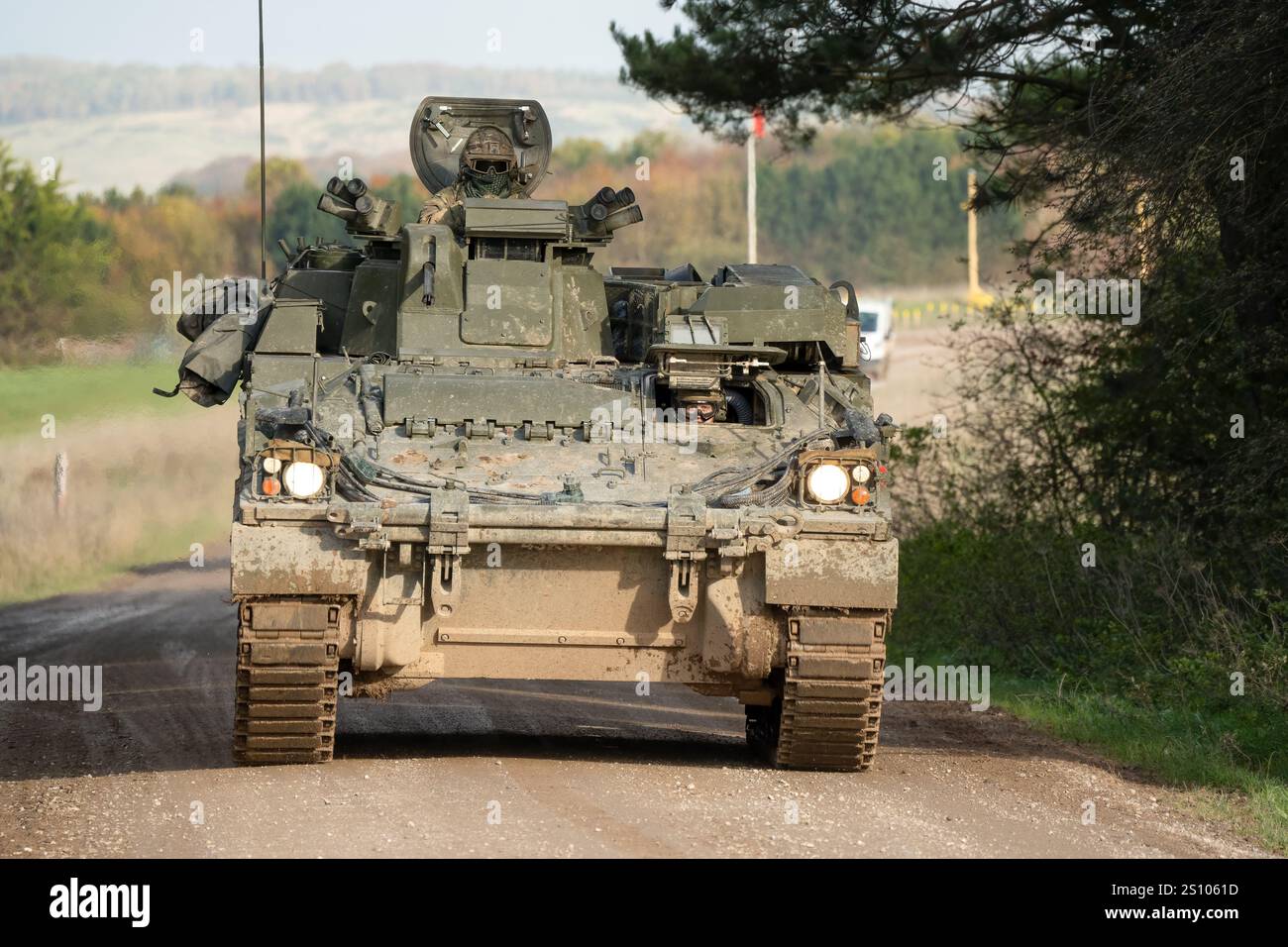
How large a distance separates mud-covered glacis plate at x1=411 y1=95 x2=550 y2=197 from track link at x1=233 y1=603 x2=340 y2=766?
5210 millimetres

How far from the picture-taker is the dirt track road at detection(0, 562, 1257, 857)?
807cm

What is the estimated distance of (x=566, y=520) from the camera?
920cm

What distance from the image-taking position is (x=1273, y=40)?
1222 cm

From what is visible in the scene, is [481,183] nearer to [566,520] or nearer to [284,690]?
[566,520]

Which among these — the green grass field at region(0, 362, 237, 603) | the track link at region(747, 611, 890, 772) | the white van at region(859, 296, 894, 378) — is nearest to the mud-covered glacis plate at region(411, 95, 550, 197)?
the track link at region(747, 611, 890, 772)

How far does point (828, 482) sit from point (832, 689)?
3.26ft

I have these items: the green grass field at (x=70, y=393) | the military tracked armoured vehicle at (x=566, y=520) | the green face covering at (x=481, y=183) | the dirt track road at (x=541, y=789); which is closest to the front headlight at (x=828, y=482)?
the military tracked armoured vehicle at (x=566, y=520)

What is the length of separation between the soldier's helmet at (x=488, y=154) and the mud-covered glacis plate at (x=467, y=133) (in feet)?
0.22

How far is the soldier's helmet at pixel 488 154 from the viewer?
13.6 metres

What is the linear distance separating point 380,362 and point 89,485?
13.9 metres

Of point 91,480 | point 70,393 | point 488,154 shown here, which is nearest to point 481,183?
point 488,154

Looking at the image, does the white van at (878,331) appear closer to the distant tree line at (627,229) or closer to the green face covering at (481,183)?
the distant tree line at (627,229)

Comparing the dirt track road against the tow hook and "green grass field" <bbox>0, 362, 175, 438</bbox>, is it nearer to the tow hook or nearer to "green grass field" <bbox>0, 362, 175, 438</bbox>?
the tow hook
